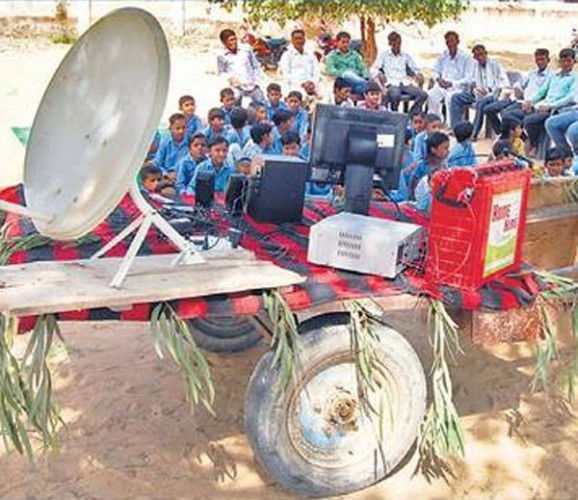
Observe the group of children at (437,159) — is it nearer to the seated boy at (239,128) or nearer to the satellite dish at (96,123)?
the seated boy at (239,128)

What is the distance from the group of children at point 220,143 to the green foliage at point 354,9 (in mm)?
3997

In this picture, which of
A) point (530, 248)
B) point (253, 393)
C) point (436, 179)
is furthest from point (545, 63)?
point (253, 393)

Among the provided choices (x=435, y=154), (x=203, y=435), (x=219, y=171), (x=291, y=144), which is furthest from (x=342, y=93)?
(x=203, y=435)

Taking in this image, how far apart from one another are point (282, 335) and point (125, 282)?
662 millimetres

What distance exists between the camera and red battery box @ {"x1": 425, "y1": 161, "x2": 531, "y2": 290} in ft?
12.7

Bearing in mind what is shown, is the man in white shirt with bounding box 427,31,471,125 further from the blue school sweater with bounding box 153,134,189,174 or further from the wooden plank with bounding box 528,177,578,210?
the wooden plank with bounding box 528,177,578,210

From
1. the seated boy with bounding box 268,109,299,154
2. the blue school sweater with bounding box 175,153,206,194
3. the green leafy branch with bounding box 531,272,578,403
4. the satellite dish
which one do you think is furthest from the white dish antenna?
the seated boy with bounding box 268,109,299,154

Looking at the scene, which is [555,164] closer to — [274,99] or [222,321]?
[222,321]

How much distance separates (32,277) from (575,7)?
2569cm

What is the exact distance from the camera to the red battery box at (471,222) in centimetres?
386

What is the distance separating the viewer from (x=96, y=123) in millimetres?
3781

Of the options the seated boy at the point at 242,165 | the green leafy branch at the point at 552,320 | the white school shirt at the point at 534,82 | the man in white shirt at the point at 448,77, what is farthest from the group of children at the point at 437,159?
the man in white shirt at the point at 448,77

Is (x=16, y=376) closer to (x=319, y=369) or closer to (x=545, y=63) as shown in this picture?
(x=319, y=369)

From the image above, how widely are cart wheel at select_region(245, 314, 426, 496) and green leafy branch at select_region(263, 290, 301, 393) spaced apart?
6 centimetres
